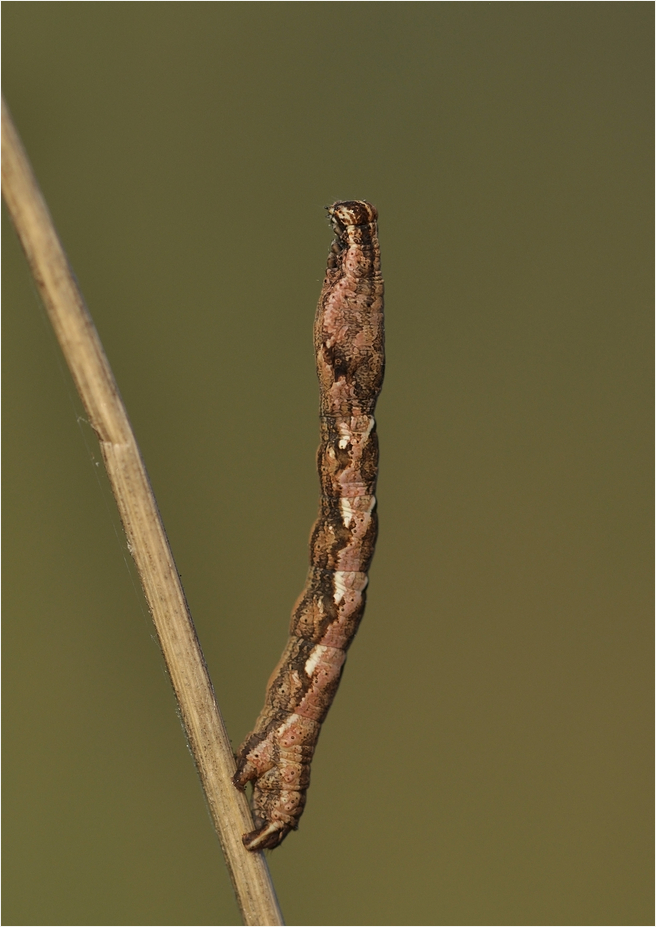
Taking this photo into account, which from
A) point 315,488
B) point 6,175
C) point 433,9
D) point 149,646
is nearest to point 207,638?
point 149,646

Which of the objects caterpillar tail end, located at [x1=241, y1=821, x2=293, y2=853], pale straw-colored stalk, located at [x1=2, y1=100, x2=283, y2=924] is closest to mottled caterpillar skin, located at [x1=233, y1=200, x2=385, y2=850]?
caterpillar tail end, located at [x1=241, y1=821, x2=293, y2=853]

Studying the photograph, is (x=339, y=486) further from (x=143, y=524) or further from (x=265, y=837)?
(x=265, y=837)

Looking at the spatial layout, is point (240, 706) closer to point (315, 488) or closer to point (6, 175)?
point (315, 488)

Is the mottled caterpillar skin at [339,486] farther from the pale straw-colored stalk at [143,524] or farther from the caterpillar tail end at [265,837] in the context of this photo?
the pale straw-colored stalk at [143,524]

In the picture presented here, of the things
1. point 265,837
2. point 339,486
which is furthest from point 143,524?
point 265,837

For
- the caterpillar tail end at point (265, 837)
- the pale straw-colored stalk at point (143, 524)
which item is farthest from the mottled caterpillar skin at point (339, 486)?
the pale straw-colored stalk at point (143, 524)

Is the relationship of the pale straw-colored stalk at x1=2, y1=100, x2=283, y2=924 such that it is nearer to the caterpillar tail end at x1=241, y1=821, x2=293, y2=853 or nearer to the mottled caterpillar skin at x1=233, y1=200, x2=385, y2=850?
the caterpillar tail end at x1=241, y1=821, x2=293, y2=853

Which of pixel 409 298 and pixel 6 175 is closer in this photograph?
pixel 6 175
